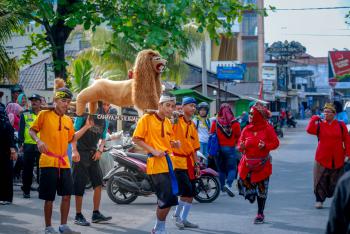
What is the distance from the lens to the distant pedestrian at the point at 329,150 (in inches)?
471

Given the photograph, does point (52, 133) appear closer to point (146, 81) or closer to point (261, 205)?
point (146, 81)

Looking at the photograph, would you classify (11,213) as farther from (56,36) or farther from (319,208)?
(56,36)

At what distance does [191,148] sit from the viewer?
10453 millimetres

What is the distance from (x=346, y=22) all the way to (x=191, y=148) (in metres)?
15.5

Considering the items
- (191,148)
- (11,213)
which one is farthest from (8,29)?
(191,148)

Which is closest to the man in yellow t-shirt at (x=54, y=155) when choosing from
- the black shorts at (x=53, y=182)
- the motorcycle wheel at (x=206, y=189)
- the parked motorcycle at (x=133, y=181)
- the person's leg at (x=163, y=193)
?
the black shorts at (x=53, y=182)

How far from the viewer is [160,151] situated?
848 cm

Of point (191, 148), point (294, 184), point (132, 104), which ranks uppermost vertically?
point (132, 104)

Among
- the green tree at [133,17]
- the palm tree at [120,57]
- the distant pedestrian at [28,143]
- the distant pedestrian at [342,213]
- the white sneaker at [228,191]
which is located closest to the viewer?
the distant pedestrian at [342,213]

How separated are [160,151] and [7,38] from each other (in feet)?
19.2

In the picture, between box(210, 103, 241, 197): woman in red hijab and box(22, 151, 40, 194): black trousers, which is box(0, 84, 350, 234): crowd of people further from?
box(210, 103, 241, 197): woman in red hijab

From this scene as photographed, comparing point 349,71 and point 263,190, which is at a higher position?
point 349,71

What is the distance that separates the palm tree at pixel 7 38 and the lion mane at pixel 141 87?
4.33 metres

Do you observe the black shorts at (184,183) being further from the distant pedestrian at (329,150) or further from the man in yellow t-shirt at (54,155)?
the distant pedestrian at (329,150)
